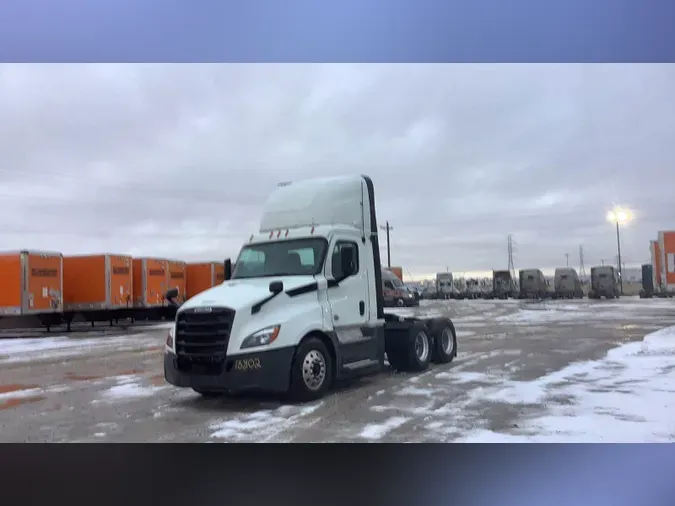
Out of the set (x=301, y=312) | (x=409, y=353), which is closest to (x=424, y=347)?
(x=409, y=353)

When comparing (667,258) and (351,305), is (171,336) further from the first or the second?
(667,258)

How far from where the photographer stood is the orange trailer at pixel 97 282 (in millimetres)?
6116

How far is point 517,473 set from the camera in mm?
4652

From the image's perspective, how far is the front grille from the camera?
5086 mm

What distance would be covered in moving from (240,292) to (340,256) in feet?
3.79

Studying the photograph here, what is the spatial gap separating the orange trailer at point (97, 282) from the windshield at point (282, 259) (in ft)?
4.20

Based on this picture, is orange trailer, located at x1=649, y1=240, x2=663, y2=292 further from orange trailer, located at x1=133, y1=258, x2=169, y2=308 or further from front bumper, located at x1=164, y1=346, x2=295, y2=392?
orange trailer, located at x1=133, y1=258, x2=169, y2=308

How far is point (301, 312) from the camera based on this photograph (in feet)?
17.5

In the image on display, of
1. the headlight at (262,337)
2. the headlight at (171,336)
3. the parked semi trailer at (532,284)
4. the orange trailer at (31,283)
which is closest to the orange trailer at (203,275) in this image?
the headlight at (171,336)

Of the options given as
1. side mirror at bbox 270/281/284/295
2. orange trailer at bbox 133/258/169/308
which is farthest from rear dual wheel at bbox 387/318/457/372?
orange trailer at bbox 133/258/169/308

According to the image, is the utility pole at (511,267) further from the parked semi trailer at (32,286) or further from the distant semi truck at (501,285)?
the parked semi trailer at (32,286)

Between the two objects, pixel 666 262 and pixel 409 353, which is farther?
pixel 409 353

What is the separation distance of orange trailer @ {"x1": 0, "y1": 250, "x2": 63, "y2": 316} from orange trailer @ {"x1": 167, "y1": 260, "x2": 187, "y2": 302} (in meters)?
1.28

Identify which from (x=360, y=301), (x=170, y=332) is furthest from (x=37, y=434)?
(x=360, y=301)
